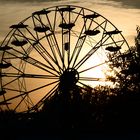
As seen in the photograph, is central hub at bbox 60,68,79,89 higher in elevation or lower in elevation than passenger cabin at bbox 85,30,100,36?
lower

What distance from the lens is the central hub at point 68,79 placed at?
39938 millimetres

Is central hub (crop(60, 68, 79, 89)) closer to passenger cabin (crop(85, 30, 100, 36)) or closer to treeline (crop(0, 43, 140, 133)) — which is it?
treeline (crop(0, 43, 140, 133))

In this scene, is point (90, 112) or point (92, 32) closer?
point (92, 32)

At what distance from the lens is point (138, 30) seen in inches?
2459

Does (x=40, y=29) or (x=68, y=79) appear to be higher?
(x=40, y=29)

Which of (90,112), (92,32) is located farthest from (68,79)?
(90,112)

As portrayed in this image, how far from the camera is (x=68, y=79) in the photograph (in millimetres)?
40000

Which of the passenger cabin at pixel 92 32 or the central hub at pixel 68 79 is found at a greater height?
the passenger cabin at pixel 92 32

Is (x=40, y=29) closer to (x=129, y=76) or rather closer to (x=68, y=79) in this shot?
(x=68, y=79)

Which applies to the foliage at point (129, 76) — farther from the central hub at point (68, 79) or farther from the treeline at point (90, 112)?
the central hub at point (68, 79)

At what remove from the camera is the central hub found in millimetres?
39938

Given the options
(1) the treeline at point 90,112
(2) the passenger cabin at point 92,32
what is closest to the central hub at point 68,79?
(1) the treeline at point 90,112

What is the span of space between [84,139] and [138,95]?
38.6 ft

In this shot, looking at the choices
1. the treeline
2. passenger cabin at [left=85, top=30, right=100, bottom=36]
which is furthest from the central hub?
passenger cabin at [left=85, top=30, right=100, bottom=36]
